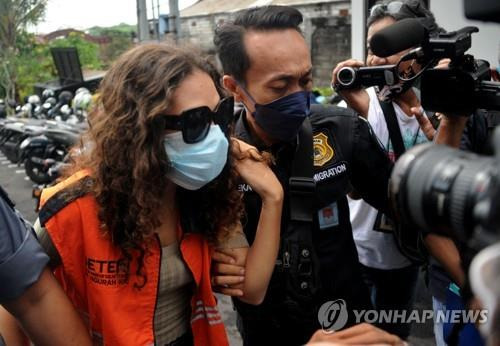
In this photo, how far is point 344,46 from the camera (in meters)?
12.2

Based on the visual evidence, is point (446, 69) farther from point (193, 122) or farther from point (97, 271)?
point (97, 271)

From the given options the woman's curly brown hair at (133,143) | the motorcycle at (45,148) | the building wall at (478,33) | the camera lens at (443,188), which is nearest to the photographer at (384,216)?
the woman's curly brown hair at (133,143)

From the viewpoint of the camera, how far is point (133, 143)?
54.0 inches

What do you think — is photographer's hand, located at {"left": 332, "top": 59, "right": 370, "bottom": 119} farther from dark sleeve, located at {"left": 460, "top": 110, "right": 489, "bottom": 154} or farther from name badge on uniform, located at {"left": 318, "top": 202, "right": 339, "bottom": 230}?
name badge on uniform, located at {"left": 318, "top": 202, "right": 339, "bottom": 230}

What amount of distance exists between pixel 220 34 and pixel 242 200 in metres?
0.66

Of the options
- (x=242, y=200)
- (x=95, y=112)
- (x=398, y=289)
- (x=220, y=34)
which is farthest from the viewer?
(x=398, y=289)

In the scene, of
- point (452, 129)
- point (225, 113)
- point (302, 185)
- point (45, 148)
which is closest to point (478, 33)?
point (452, 129)

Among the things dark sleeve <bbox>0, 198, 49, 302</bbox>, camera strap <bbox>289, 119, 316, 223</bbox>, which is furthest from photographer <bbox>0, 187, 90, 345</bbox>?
camera strap <bbox>289, 119, 316, 223</bbox>

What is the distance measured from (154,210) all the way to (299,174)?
498 mm

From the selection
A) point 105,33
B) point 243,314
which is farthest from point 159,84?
point 105,33

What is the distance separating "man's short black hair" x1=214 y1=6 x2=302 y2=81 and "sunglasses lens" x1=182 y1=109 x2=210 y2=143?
41cm

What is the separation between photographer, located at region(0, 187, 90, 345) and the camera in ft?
3.78

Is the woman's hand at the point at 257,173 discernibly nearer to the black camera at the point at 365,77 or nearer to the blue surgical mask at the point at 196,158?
the blue surgical mask at the point at 196,158

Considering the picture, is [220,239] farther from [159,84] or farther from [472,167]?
[472,167]
